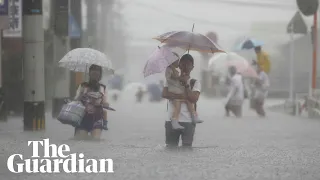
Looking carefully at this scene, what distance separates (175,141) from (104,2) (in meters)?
34.2

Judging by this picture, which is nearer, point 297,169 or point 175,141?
point 297,169

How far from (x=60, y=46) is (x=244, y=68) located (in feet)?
20.6

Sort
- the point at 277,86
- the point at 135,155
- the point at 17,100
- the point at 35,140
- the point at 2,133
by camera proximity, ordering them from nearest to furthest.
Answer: the point at 135,155 < the point at 35,140 < the point at 2,133 < the point at 17,100 < the point at 277,86

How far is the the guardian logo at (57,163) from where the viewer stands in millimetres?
9984

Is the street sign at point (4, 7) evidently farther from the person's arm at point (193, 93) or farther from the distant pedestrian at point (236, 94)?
the distant pedestrian at point (236, 94)

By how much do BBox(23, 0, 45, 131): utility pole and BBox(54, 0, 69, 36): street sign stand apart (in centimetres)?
358

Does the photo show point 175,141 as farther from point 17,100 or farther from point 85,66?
point 17,100

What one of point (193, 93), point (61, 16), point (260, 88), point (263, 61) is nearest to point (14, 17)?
point (61, 16)

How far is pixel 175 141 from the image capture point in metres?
13.2

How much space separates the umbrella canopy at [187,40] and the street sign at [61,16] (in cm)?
769

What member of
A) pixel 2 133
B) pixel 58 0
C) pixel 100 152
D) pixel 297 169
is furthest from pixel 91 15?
pixel 297 169

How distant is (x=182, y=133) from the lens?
1309 centimetres

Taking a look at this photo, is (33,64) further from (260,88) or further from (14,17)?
(260,88)

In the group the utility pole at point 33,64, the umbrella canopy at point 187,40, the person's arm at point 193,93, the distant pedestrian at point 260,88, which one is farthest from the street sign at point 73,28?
the person's arm at point 193,93
